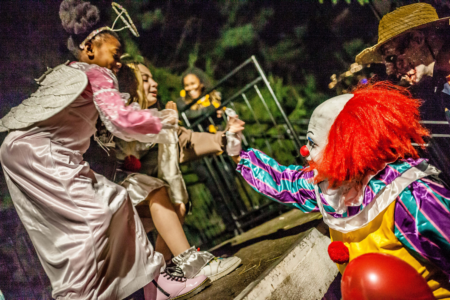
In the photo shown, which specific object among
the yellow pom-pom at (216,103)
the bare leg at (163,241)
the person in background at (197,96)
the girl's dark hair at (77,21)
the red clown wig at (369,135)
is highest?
the girl's dark hair at (77,21)

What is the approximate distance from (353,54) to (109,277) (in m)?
1.81

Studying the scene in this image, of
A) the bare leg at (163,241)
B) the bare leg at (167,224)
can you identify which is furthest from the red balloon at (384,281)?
the bare leg at (163,241)

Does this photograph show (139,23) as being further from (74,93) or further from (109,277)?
(109,277)

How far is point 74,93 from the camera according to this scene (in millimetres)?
1289

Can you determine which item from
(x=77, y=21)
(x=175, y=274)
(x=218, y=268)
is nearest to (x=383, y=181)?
(x=218, y=268)

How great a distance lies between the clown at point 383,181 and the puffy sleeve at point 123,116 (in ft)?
2.02

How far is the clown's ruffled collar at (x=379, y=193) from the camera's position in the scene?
3.45 feet

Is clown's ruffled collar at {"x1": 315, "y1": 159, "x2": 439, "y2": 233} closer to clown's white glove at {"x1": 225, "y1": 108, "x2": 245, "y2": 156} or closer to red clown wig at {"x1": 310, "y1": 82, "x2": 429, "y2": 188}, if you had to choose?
red clown wig at {"x1": 310, "y1": 82, "x2": 429, "y2": 188}

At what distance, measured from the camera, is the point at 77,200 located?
1254 millimetres

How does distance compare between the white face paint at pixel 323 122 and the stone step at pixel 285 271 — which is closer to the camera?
the white face paint at pixel 323 122

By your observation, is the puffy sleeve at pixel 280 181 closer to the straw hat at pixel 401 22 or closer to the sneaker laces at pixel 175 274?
the sneaker laces at pixel 175 274

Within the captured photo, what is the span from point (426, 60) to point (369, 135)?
1011 mm

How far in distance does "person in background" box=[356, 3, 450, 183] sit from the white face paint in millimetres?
840

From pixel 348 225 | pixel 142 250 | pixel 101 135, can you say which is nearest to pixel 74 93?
pixel 101 135
